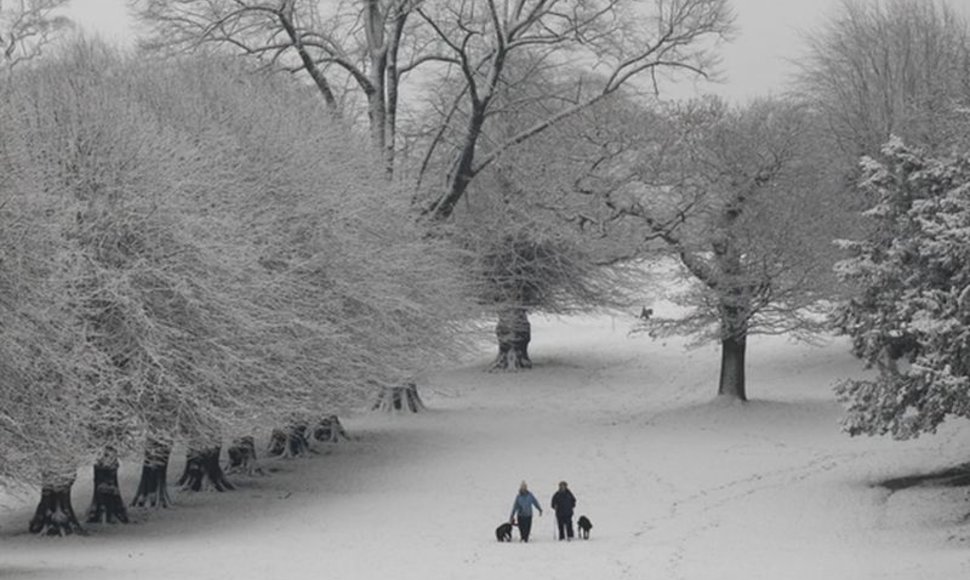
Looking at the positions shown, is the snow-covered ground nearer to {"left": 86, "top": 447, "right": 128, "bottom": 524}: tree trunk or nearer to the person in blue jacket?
the person in blue jacket

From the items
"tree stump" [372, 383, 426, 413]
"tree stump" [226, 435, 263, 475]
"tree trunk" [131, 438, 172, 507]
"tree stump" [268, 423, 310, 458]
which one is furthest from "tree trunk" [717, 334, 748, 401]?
"tree trunk" [131, 438, 172, 507]

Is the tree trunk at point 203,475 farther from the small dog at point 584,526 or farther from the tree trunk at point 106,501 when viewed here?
the small dog at point 584,526

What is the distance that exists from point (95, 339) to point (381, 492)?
34.4 feet

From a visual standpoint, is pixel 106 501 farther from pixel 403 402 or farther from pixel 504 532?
pixel 403 402

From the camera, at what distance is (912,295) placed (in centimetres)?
2777

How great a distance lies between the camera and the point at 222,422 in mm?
28562

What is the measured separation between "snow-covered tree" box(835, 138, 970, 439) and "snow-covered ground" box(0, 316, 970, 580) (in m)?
2.41

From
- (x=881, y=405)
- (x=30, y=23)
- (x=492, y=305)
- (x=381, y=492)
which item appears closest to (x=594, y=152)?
(x=492, y=305)

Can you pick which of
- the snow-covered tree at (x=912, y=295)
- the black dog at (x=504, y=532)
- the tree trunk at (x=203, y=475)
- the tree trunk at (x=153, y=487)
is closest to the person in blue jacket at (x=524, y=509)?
the black dog at (x=504, y=532)

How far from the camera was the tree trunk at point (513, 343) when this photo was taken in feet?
190

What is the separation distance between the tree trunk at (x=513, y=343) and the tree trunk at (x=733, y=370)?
13762mm

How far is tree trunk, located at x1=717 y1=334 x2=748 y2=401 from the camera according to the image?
4478 cm

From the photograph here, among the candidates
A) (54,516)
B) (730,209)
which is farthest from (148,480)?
(730,209)

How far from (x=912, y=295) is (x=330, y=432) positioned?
21104 mm
